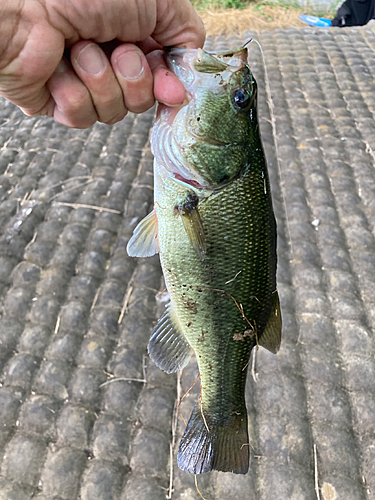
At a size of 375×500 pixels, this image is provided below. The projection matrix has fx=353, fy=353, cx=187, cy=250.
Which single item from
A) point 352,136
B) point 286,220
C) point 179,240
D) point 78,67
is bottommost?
point 286,220

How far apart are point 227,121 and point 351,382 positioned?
5.82ft

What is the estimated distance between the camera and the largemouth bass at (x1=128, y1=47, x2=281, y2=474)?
1.39 meters

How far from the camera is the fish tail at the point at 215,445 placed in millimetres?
1487

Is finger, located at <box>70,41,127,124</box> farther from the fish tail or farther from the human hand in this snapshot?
the fish tail

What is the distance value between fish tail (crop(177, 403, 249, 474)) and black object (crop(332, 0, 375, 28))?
844 cm

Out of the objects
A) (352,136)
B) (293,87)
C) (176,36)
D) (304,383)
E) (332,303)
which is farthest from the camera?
(293,87)

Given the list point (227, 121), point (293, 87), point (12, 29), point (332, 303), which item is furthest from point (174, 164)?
point (293, 87)

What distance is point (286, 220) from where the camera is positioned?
315cm

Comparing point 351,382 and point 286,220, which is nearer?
point 351,382

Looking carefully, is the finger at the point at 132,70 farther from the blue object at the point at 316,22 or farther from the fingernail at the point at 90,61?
the blue object at the point at 316,22

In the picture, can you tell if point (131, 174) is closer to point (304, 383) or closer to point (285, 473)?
point (304, 383)

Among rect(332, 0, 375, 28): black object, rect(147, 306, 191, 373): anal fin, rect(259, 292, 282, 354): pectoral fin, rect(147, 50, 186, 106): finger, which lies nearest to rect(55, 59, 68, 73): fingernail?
rect(147, 50, 186, 106): finger

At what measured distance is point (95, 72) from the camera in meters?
1.42

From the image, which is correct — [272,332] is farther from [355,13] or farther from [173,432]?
[355,13]
